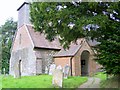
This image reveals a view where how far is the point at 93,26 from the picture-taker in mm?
7938

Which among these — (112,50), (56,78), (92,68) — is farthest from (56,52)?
(112,50)

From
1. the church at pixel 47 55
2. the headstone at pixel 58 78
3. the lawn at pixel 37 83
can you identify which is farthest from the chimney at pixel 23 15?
the headstone at pixel 58 78

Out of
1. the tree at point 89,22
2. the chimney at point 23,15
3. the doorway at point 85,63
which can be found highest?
the chimney at point 23,15

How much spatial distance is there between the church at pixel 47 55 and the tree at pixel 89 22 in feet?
31.5

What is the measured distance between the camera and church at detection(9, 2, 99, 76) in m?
19.0

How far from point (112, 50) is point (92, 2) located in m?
2.25

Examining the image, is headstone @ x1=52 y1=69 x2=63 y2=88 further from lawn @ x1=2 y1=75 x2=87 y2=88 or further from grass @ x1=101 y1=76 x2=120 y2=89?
grass @ x1=101 y1=76 x2=120 y2=89

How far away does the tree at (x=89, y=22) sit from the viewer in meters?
7.72

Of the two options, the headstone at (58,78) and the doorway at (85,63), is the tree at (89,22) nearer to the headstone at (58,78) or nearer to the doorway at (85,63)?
the headstone at (58,78)

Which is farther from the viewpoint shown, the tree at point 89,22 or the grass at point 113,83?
the grass at point 113,83

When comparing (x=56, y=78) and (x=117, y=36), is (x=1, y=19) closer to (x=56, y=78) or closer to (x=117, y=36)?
(x=117, y=36)

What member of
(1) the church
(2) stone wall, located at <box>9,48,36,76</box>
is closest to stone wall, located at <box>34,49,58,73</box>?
(1) the church

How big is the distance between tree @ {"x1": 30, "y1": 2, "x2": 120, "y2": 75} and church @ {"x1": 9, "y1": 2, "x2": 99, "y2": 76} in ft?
31.5

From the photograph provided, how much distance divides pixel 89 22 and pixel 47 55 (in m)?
13.9
